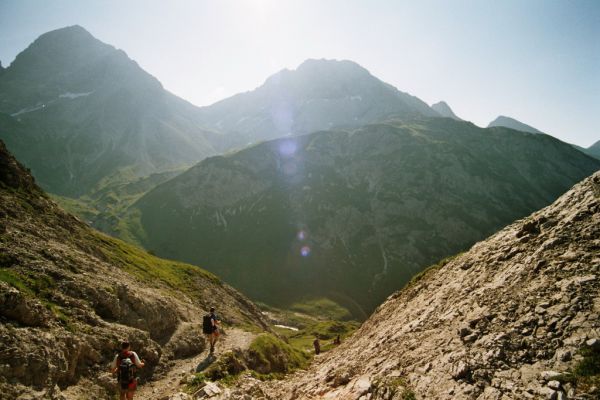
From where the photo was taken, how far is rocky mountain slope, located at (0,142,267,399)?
1684 centimetres

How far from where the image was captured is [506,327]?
14320 millimetres

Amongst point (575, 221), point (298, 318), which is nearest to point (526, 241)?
point (575, 221)

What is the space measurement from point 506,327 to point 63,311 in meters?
27.4

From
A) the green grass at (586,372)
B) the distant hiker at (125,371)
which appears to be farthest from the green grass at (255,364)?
the green grass at (586,372)

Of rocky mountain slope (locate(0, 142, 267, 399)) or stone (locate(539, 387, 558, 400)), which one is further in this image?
rocky mountain slope (locate(0, 142, 267, 399))

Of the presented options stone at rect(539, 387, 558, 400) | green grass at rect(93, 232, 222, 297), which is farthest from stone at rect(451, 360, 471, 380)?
green grass at rect(93, 232, 222, 297)

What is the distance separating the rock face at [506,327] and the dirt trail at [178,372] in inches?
364

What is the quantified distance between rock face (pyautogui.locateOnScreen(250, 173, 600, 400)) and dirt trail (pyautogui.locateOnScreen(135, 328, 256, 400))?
30.4ft

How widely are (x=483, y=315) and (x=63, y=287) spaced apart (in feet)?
96.0

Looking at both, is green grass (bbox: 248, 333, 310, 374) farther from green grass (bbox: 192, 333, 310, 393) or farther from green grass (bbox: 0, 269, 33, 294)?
green grass (bbox: 0, 269, 33, 294)

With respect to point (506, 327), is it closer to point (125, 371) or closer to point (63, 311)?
point (125, 371)

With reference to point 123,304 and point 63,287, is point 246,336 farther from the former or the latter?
point 63,287

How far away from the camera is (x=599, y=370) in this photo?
10430mm

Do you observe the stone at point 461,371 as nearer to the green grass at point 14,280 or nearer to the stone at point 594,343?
the stone at point 594,343
